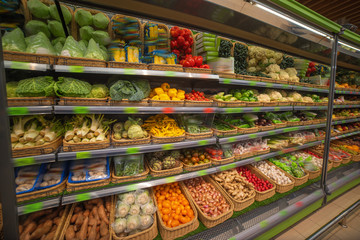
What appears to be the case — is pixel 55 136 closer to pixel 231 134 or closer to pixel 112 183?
pixel 112 183

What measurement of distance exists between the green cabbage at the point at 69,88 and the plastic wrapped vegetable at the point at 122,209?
1068 millimetres

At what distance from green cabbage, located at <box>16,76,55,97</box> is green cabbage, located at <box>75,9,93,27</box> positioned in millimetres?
719

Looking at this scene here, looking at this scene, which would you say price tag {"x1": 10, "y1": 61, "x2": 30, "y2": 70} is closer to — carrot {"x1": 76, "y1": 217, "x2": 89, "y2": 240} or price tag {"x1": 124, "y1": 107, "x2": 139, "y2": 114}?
price tag {"x1": 124, "y1": 107, "x2": 139, "y2": 114}

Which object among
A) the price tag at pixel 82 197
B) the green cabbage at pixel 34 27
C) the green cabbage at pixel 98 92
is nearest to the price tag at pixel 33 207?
the price tag at pixel 82 197

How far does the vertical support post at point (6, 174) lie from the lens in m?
0.77

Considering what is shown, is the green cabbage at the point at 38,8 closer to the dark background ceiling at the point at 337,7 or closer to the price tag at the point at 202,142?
the price tag at the point at 202,142

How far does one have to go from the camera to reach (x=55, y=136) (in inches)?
50.4

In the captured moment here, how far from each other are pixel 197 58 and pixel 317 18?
1.41 m

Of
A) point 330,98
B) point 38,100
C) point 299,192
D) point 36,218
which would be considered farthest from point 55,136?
point 330,98

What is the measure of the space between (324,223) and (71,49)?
3.77 metres

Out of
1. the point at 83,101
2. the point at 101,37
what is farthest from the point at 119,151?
the point at 101,37

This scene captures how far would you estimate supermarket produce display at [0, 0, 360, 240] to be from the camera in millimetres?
1164

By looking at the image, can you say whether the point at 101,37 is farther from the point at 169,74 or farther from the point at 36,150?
the point at 36,150

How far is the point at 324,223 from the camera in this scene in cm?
213
